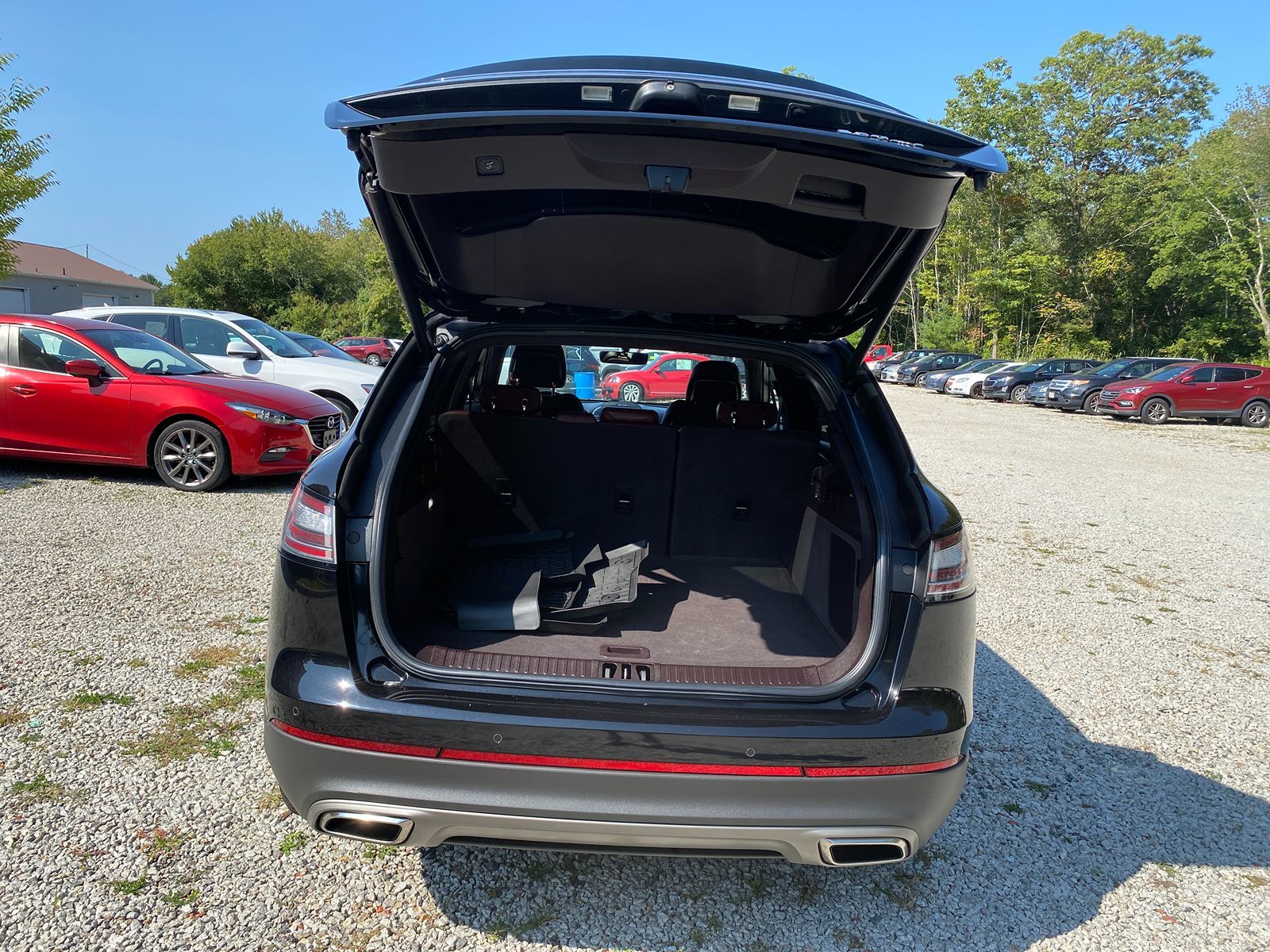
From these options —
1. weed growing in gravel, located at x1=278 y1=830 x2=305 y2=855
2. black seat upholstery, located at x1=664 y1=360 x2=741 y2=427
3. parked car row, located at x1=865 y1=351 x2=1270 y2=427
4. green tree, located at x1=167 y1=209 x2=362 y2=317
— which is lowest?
weed growing in gravel, located at x1=278 y1=830 x2=305 y2=855

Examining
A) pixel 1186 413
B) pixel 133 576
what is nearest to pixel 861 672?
pixel 133 576

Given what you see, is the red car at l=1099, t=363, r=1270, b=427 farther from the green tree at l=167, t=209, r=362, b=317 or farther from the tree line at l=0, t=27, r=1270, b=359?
the green tree at l=167, t=209, r=362, b=317

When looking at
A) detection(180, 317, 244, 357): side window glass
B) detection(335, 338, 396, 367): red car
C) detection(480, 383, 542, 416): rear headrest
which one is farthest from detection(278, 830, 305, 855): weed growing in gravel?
detection(335, 338, 396, 367): red car

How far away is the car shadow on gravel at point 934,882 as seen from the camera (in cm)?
224

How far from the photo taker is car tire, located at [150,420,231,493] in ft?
23.5

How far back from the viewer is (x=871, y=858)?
6.40ft

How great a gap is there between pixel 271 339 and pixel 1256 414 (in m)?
22.5

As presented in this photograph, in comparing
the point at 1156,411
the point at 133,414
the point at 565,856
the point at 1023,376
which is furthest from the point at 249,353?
the point at 1023,376

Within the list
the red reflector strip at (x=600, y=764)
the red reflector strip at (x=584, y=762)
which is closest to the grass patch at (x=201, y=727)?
the red reflector strip at (x=584, y=762)

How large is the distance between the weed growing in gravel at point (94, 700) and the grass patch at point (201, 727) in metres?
0.20

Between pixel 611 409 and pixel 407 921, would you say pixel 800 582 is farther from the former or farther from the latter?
pixel 407 921

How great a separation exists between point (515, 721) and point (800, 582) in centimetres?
166

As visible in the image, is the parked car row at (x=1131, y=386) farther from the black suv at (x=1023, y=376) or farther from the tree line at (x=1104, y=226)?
the tree line at (x=1104, y=226)

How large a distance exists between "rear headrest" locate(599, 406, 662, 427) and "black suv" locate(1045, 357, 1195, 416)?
22.0 m
